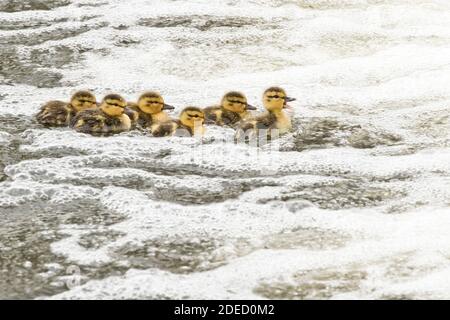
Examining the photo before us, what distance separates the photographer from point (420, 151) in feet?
15.6

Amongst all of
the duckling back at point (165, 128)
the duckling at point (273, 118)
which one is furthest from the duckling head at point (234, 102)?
the duckling back at point (165, 128)

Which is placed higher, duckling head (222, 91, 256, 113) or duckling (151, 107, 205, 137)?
duckling head (222, 91, 256, 113)

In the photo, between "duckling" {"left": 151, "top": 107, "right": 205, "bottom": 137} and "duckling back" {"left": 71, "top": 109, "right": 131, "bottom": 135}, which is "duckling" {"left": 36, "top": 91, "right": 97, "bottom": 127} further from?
"duckling" {"left": 151, "top": 107, "right": 205, "bottom": 137}

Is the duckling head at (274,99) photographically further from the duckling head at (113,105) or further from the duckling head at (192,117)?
the duckling head at (113,105)

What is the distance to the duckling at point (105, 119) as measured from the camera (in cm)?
498

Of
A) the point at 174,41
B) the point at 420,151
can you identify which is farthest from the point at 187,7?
the point at 420,151

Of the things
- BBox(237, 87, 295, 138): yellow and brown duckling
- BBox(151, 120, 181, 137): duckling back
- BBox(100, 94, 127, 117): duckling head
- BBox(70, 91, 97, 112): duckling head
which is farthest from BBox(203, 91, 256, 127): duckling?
BBox(70, 91, 97, 112): duckling head

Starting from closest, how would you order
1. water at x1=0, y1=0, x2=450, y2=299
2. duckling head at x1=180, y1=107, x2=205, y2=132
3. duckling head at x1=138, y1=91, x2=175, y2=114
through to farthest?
1. water at x1=0, y1=0, x2=450, y2=299
2. duckling head at x1=180, y1=107, x2=205, y2=132
3. duckling head at x1=138, y1=91, x2=175, y2=114

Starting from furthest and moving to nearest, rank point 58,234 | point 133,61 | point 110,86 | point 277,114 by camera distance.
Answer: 1. point 133,61
2. point 110,86
3. point 277,114
4. point 58,234

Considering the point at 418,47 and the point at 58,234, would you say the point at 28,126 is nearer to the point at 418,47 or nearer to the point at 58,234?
the point at 58,234

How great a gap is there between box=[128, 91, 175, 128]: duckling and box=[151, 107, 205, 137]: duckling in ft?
0.25

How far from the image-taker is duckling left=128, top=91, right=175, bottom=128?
200 inches

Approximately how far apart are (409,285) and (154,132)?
203 centimetres

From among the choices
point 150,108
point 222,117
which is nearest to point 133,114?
point 150,108
